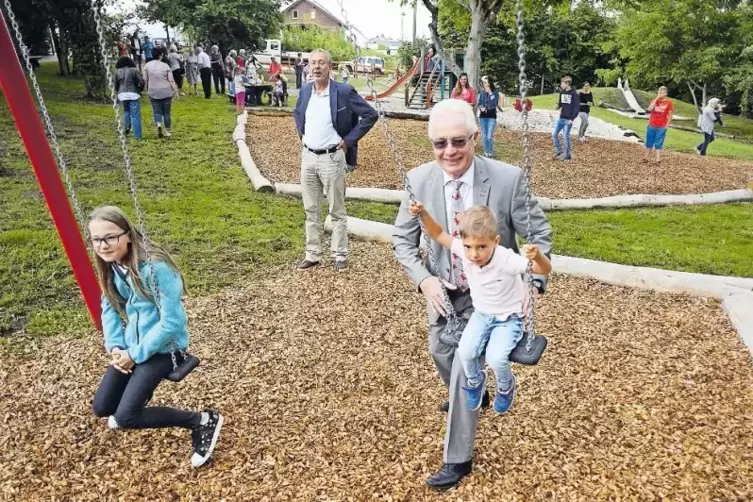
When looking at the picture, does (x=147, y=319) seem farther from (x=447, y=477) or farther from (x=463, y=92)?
(x=463, y=92)

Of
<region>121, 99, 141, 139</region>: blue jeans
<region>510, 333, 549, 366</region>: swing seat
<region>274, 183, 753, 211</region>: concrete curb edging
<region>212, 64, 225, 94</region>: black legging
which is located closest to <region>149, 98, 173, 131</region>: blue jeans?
<region>121, 99, 141, 139</region>: blue jeans

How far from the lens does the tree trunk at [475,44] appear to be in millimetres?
12633

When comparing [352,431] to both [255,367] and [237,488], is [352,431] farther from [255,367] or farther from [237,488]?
[255,367]

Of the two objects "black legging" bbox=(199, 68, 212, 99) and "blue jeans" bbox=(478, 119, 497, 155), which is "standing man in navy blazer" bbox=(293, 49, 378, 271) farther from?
"black legging" bbox=(199, 68, 212, 99)

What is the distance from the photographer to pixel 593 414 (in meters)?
3.48

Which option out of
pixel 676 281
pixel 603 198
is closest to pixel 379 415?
pixel 676 281

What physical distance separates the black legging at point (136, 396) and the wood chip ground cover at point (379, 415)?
334 millimetres

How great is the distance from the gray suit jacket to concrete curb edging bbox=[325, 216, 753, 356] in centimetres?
289

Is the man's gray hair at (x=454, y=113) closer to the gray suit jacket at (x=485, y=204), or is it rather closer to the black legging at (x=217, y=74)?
the gray suit jacket at (x=485, y=204)

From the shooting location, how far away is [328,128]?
531cm

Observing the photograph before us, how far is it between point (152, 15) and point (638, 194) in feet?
98.7

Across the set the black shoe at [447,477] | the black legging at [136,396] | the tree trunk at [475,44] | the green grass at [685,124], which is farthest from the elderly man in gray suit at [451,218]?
the green grass at [685,124]

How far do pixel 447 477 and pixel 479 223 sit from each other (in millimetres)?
1260

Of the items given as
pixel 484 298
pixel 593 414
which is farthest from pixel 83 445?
pixel 593 414
